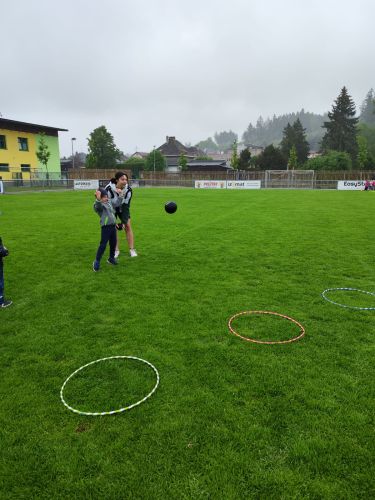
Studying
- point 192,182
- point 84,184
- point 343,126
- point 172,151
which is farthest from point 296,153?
point 84,184

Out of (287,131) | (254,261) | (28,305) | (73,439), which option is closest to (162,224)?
(254,261)

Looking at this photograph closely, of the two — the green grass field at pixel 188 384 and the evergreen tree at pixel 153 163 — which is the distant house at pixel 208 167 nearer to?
the evergreen tree at pixel 153 163

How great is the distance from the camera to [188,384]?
3.95 m

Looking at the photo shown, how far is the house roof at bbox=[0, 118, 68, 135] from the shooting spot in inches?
1855

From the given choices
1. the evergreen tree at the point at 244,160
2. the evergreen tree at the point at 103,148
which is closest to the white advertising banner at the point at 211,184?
the evergreen tree at the point at 244,160

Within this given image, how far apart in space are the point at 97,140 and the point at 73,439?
84.2m

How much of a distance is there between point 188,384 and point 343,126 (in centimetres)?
9565

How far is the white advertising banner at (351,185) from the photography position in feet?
146

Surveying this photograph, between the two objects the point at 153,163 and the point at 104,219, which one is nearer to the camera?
the point at 104,219

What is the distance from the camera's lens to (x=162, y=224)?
1527cm

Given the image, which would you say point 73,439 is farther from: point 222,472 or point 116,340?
point 116,340

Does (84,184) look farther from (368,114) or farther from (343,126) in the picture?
(368,114)

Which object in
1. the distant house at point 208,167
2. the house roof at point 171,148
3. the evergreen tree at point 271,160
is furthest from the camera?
the house roof at point 171,148

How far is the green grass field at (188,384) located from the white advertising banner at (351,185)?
40.4m
